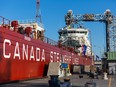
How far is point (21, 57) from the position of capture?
3341cm

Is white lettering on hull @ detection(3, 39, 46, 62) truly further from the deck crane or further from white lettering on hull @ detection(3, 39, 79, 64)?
the deck crane

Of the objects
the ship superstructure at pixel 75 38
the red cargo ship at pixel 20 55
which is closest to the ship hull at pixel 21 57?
the red cargo ship at pixel 20 55

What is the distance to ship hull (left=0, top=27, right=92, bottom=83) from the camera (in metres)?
29.0

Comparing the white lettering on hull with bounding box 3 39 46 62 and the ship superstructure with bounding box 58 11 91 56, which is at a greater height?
the ship superstructure with bounding box 58 11 91 56

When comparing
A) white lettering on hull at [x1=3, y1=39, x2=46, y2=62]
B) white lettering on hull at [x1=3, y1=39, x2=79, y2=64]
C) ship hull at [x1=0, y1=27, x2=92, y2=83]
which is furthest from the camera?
white lettering on hull at [x1=3, y1=39, x2=79, y2=64]

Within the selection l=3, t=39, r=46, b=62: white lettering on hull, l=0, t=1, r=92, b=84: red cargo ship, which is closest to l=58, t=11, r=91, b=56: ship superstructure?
l=0, t=1, r=92, b=84: red cargo ship

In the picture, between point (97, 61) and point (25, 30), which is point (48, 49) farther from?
point (97, 61)

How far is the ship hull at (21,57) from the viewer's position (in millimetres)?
29034

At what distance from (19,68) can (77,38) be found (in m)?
61.8

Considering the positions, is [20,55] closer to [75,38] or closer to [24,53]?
[24,53]

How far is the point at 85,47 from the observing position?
303ft

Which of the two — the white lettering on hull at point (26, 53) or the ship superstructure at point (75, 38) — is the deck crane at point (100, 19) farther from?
the white lettering on hull at point (26, 53)

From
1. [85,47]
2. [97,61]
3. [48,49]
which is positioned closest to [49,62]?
[48,49]

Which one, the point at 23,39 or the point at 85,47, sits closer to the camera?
the point at 23,39
